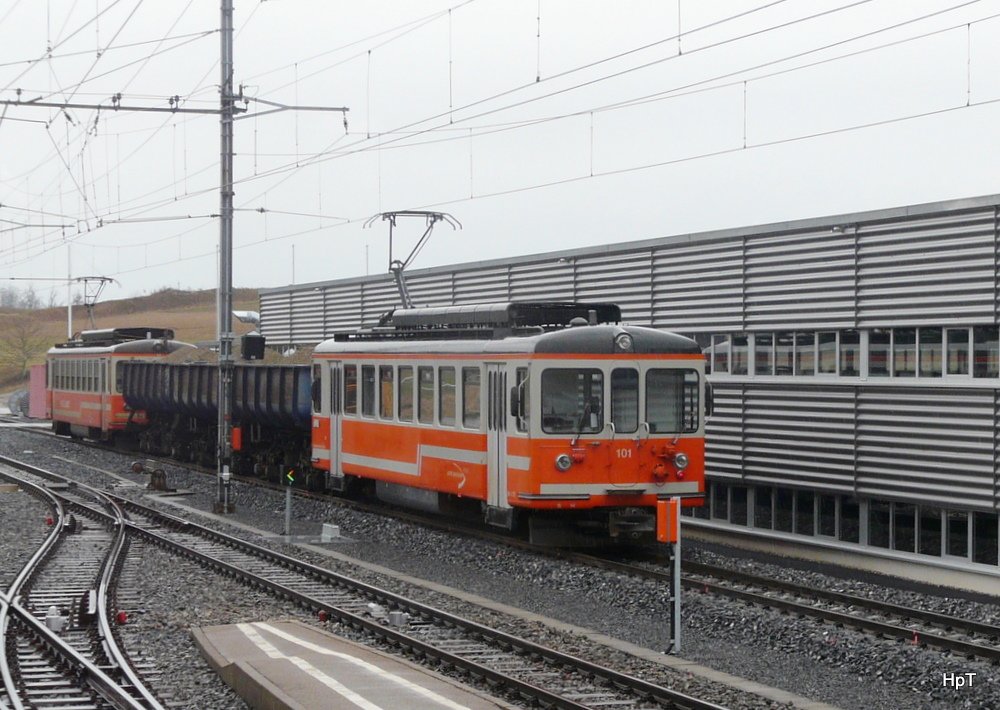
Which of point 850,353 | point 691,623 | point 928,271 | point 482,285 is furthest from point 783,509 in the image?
point 482,285

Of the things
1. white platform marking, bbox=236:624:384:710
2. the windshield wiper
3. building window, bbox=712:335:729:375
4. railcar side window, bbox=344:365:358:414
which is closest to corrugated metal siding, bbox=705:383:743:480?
building window, bbox=712:335:729:375

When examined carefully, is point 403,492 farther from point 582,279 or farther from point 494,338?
point 582,279

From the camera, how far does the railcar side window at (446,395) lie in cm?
1739

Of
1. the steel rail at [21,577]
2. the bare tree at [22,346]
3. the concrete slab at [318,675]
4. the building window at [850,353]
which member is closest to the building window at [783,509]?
the building window at [850,353]

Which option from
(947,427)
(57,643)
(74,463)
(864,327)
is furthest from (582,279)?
(74,463)

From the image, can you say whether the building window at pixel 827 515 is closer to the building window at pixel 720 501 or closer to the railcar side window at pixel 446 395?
the building window at pixel 720 501

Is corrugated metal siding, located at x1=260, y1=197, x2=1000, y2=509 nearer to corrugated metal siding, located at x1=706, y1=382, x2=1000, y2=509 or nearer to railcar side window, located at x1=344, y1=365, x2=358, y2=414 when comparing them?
corrugated metal siding, located at x1=706, y1=382, x2=1000, y2=509

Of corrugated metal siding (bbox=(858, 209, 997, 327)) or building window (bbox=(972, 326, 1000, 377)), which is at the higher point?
corrugated metal siding (bbox=(858, 209, 997, 327))

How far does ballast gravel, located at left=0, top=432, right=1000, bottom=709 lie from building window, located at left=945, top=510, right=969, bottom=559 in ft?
6.16

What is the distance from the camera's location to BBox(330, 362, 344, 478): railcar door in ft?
69.2

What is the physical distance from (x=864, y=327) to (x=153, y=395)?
21.7 meters

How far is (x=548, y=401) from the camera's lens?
15594 millimetres

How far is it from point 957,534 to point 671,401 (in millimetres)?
3551

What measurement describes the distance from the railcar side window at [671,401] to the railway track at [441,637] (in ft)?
13.6
